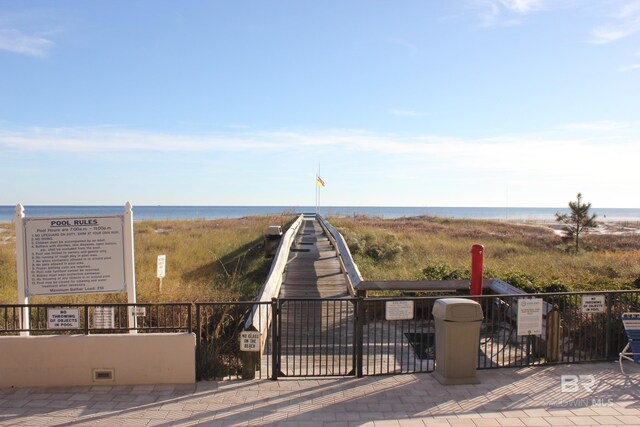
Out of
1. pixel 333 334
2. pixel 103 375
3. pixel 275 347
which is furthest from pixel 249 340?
pixel 103 375

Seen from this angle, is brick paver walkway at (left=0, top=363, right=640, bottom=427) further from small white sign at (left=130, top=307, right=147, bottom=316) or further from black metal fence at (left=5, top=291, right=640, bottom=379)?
small white sign at (left=130, top=307, right=147, bottom=316)

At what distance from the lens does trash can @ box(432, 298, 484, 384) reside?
672 centimetres

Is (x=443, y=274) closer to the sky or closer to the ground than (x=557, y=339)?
closer to the sky

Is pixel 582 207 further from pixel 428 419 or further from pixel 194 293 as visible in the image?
pixel 428 419

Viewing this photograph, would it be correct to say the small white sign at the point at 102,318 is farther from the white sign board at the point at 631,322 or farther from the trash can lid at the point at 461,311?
the white sign board at the point at 631,322

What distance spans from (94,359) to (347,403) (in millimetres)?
3325

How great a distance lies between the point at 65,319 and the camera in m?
6.98

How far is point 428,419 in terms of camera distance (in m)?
5.67

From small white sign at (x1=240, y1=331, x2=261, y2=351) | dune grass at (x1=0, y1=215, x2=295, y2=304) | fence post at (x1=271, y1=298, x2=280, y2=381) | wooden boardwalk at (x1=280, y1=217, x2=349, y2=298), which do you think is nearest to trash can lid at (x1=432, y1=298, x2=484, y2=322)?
fence post at (x1=271, y1=298, x2=280, y2=381)

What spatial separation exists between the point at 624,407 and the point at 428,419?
2.36 metres

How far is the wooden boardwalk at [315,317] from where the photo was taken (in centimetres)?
764

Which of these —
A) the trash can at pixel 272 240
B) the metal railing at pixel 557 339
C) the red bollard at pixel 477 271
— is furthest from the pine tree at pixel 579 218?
the metal railing at pixel 557 339

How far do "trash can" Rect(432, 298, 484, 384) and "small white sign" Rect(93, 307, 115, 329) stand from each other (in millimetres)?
4616

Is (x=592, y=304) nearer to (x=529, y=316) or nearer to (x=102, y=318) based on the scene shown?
(x=529, y=316)
